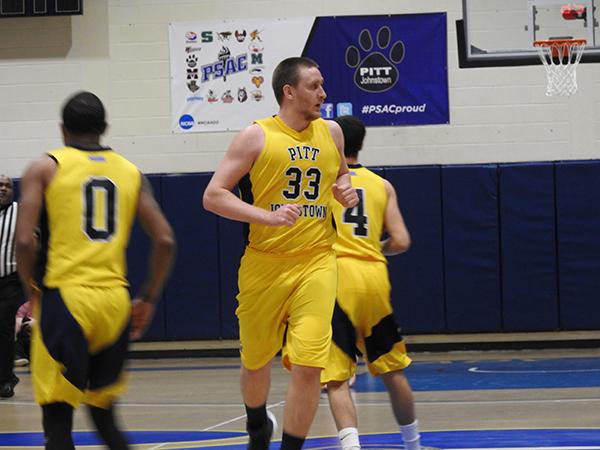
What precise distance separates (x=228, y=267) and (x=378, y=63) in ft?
10.2

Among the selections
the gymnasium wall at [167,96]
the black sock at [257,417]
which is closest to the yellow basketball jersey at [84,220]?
the black sock at [257,417]

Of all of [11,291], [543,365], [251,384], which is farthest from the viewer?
[543,365]

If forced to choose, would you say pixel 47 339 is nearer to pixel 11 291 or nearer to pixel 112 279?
pixel 112 279

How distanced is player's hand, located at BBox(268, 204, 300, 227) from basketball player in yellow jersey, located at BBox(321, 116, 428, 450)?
3.57 feet

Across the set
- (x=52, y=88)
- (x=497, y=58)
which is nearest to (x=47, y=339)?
(x=497, y=58)

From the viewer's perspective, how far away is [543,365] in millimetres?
12047

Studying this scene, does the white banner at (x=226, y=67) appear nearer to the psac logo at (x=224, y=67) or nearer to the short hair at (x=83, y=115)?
the psac logo at (x=224, y=67)

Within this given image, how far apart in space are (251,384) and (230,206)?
0.95 metres

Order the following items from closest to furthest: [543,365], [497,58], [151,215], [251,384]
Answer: [151,215] < [251,384] < [543,365] < [497,58]

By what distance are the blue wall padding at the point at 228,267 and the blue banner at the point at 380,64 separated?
1.87 m

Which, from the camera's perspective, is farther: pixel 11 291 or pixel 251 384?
Answer: pixel 11 291

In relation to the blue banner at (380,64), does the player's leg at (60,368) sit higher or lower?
lower

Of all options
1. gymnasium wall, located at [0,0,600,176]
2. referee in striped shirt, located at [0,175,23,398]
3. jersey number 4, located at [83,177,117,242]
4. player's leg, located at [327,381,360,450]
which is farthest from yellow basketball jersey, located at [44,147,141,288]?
gymnasium wall, located at [0,0,600,176]

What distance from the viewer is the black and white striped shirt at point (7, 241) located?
1040 cm
